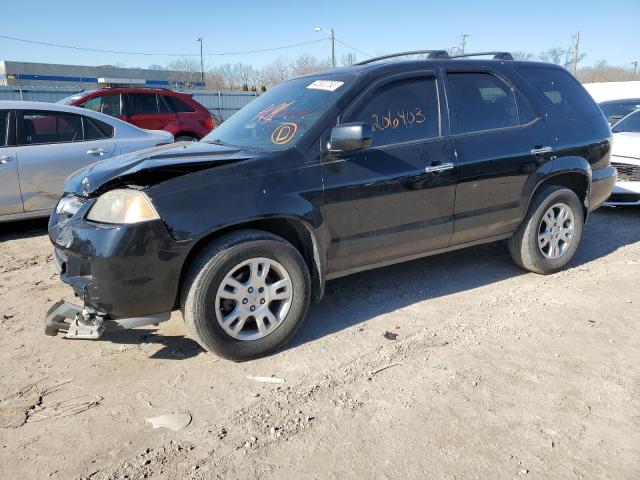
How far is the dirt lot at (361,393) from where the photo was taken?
2453mm

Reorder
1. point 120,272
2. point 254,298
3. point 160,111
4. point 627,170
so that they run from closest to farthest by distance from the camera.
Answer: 1. point 120,272
2. point 254,298
3. point 627,170
4. point 160,111

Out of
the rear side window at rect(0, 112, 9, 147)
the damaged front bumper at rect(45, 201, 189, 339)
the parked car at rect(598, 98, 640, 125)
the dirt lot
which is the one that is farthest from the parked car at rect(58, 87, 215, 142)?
the damaged front bumper at rect(45, 201, 189, 339)

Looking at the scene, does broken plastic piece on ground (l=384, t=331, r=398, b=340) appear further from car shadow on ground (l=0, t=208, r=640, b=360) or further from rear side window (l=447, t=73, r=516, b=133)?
rear side window (l=447, t=73, r=516, b=133)

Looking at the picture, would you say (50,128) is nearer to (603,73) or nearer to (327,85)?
(327,85)

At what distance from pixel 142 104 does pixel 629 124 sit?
369 inches

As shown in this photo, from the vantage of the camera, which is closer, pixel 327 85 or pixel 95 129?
pixel 327 85

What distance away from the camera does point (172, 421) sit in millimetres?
2775

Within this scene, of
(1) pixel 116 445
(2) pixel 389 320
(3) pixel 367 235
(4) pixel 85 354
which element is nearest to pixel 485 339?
(2) pixel 389 320

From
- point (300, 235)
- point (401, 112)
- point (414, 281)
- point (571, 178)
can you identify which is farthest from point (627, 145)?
point (300, 235)

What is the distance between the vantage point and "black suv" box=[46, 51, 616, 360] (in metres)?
3.07

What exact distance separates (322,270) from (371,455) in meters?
1.41

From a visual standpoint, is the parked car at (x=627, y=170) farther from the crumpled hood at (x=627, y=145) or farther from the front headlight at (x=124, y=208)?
the front headlight at (x=124, y=208)

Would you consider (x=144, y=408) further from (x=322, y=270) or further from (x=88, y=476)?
(x=322, y=270)

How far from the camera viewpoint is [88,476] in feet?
7.79
